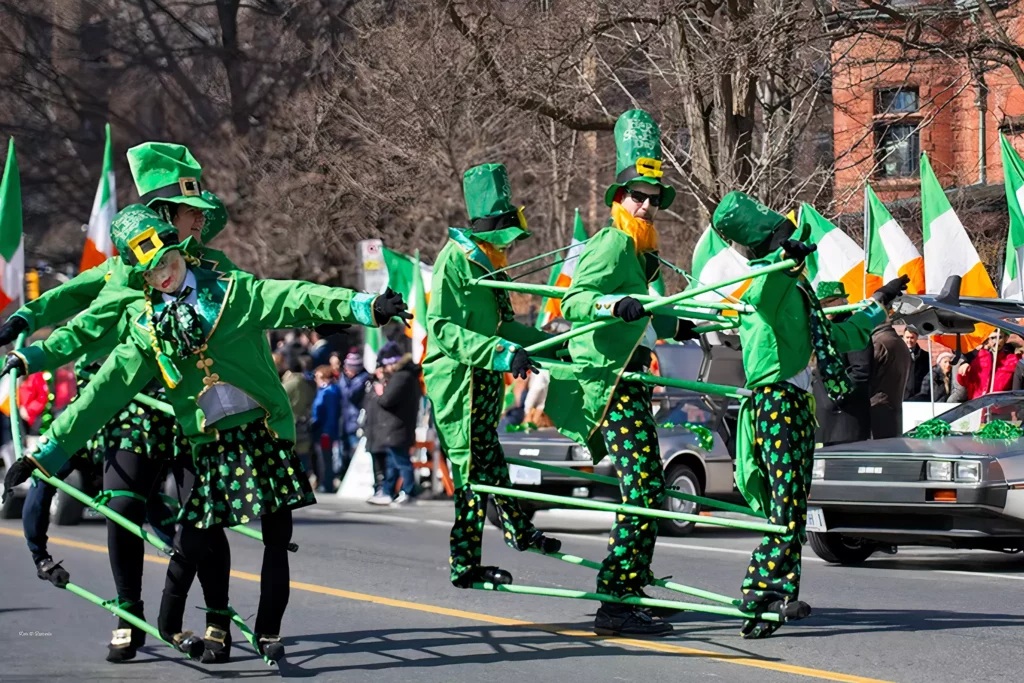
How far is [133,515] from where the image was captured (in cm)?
734

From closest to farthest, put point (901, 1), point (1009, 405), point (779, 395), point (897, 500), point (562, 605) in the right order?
point (779, 395), point (562, 605), point (897, 500), point (1009, 405), point (901, 1)

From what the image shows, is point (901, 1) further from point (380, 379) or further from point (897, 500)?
point (897, 500)

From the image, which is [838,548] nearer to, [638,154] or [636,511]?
[636,511]

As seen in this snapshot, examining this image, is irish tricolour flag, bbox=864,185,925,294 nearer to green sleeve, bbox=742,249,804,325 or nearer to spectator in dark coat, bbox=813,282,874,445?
spectator in dark coat, bbox=813,282,874,445

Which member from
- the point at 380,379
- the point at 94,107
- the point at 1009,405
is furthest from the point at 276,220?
the point at 1009,405

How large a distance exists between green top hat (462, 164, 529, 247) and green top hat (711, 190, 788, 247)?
3.45 ft

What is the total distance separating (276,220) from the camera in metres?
28.5

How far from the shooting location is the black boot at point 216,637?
7062 millimetres

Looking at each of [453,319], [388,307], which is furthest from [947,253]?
[388,307]

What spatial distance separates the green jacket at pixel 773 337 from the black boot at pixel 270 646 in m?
2.12

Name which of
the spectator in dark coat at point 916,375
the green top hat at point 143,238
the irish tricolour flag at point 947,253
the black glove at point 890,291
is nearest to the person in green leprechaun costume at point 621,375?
the black glove at point 890,291

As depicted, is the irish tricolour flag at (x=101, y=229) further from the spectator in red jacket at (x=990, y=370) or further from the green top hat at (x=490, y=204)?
the spectator in red jacket at (x=990, y=370)

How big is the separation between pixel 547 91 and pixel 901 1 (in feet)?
15.2

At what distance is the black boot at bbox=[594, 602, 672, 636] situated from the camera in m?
7.67
